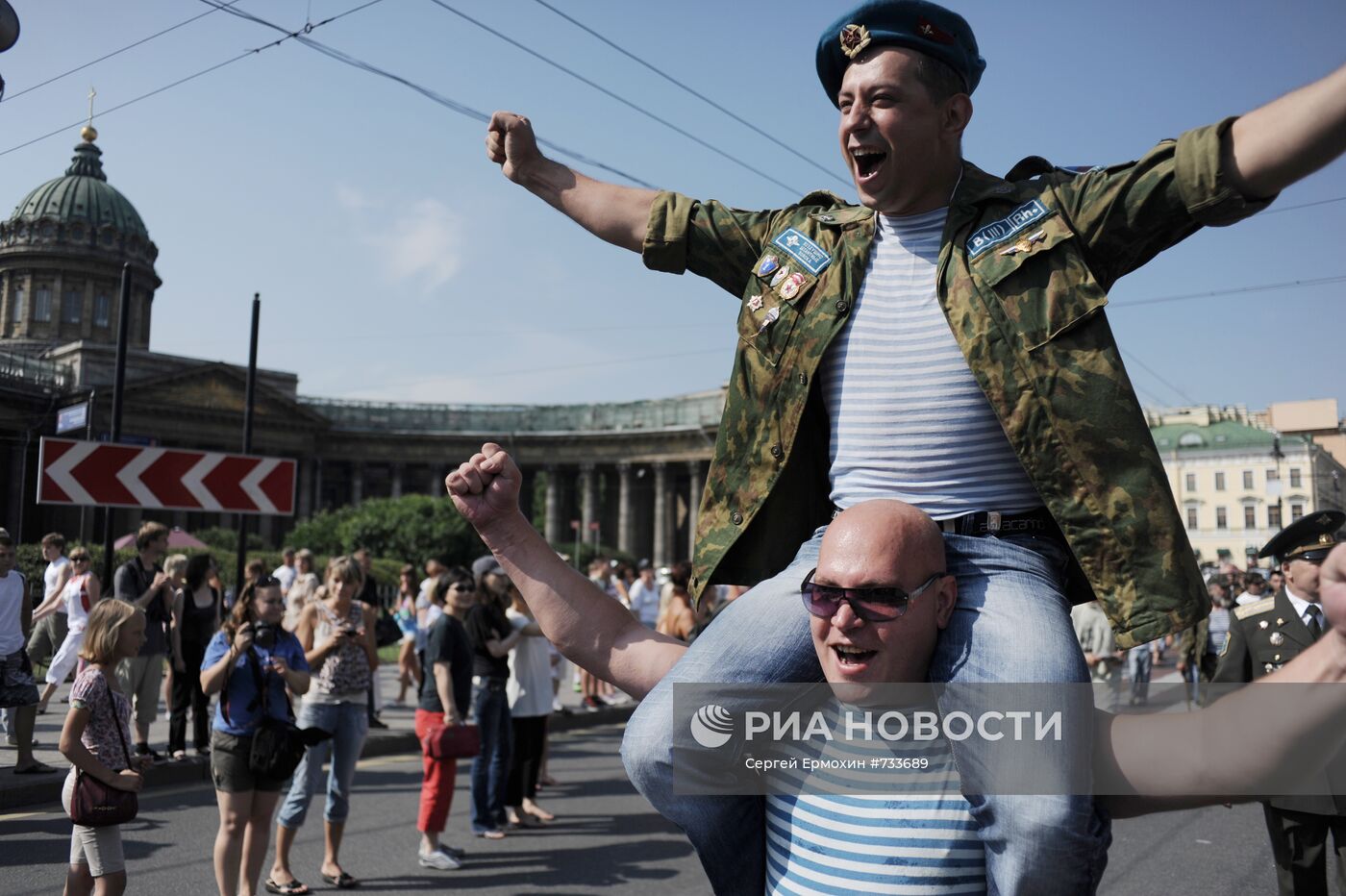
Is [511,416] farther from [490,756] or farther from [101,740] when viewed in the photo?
[101,740]

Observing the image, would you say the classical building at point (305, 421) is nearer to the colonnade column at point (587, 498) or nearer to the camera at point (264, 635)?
the colonnade column at point (587, 498)

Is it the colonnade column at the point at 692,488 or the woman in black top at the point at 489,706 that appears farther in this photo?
the colonnade column at the point at 692,488

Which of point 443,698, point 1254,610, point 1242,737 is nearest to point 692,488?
point 443,698

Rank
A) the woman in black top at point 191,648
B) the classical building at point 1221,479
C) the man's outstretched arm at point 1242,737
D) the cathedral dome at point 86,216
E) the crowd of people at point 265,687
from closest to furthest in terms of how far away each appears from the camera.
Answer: the man's outstretched arm at point 1242,737 → the crowd of people at point 265,687 → the woman in black top at point 191,648 → the cathedral dome at point 86,216 → the classical building at point 1221,479

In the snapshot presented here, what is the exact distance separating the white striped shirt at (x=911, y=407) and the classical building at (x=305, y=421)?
44928 millimetres

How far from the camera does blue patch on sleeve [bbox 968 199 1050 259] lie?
2186 mm

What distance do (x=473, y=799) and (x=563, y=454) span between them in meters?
69.0

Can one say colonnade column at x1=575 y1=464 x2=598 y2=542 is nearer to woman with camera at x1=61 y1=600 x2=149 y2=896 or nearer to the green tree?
the green tree

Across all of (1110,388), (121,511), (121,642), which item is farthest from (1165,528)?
(121,511)

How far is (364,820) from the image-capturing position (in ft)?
29.8

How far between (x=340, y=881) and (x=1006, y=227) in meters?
6.59

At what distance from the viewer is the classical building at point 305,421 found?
194 ft

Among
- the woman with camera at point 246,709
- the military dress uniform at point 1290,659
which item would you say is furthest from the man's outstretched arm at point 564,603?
the woman with camera at point 246,709

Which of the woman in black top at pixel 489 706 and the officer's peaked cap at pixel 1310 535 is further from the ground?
the officer's peaked cap at pixel 1310 535
